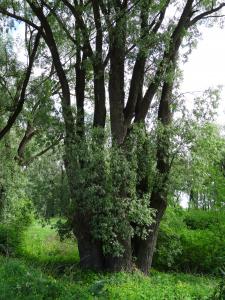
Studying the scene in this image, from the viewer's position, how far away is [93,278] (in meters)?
11.0

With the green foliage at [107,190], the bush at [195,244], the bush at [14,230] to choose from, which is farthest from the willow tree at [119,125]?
the bush at [14,230]

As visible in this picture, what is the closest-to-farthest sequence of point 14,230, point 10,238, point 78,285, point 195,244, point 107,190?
point 78,285, point 107,190, point 195,244, point 10,238, point 14,230

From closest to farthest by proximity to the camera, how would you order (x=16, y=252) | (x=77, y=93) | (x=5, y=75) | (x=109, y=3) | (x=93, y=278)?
(x=93, y=278)
(x=109, y=3)
(x=77, y=93)
(x=16, y=252)
(x=5, y=75)

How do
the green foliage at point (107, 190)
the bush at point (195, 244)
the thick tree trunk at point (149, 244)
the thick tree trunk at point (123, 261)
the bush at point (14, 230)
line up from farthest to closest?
the bush at point (14, 230), the bush at point (195, 244), the thick tree trunk at point (149, 244), the thick tree trunk at point (123, 261), the green foliage at point (107, 190)

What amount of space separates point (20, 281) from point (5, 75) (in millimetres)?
13308

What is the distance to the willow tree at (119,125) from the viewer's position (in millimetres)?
11008

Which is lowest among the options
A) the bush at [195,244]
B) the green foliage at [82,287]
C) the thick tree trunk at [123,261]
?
the green foliage at [82,287]

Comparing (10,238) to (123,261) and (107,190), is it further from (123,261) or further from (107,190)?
(107,190)

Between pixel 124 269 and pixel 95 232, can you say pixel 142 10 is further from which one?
pixel 124 269

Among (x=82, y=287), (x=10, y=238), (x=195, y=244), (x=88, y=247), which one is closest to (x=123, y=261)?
(x=88, y=247)

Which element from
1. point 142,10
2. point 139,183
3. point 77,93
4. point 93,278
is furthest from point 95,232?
point 142,10

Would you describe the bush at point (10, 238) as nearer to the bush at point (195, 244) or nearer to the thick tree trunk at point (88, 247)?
the thick tree trunk at point (88, 247)

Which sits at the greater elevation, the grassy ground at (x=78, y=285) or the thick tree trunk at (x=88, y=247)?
the thick tree trunk at (x=88, y=247)

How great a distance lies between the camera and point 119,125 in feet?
41.0
